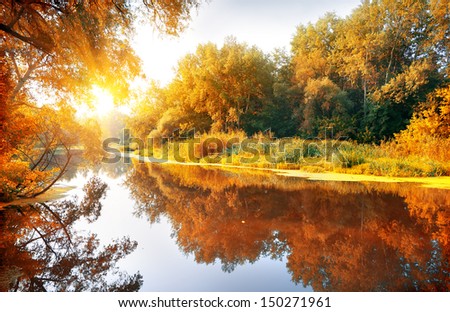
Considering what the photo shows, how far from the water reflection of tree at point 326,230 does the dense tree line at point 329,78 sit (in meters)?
12.6

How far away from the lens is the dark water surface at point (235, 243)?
10.5 feet

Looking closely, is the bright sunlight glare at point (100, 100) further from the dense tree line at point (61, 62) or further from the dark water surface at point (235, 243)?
the dark water surface at point (235, 243)

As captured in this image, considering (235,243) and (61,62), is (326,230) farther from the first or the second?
(61,62)

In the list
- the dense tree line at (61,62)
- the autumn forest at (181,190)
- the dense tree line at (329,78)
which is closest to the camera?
the autumn forest at (181,190)

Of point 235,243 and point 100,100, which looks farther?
point 100,100

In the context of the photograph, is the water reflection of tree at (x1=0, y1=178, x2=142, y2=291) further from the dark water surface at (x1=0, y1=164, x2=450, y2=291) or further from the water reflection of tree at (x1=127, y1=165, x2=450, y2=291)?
the water reflection of tree at (x1=127, y1=165, x2=450, y2=291)

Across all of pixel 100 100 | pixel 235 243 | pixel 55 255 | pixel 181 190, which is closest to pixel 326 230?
pixel 235 243

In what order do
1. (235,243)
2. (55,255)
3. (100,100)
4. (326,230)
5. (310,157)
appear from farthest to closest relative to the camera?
(310,157), (100,100), (326,230), (235,243), (55,255)

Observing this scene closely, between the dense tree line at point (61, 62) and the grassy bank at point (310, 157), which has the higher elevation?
the dense tree line at point (61, 62)

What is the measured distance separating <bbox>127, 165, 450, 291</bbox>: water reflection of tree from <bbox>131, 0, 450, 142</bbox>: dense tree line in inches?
498

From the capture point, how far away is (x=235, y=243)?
424 centimetres

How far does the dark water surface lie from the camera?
3.19 m

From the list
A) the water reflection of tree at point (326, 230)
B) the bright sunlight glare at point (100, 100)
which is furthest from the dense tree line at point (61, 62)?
the water reflection of tree at point (326, 230)

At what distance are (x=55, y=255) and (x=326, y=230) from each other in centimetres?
410
